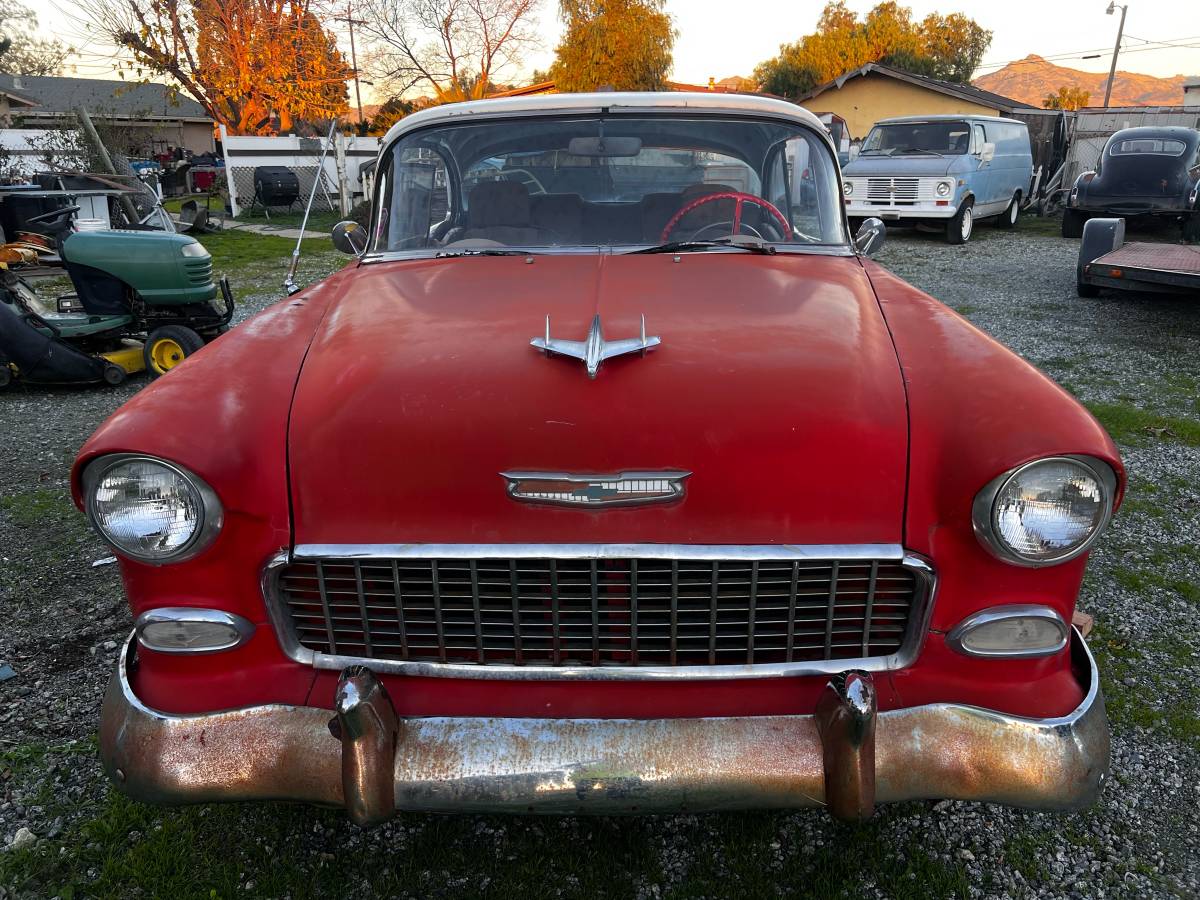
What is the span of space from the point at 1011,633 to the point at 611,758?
911 millimetres

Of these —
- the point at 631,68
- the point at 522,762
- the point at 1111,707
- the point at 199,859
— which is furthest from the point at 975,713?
the point at 631,68

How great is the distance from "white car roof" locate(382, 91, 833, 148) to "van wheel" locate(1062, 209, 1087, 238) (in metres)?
13.8

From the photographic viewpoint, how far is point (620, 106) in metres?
3.22

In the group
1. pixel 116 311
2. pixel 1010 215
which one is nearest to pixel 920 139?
pixel 1010 215

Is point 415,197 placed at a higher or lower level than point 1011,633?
higher

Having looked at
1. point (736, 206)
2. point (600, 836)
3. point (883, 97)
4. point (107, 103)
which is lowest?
point (600, 836)

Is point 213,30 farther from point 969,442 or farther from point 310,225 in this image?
point 969,442

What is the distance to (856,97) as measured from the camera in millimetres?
29078

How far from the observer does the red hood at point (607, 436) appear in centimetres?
178

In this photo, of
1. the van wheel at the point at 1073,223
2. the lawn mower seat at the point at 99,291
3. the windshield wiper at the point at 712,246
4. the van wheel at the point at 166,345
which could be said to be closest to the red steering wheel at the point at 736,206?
the windshield wiper at the point at 712,246

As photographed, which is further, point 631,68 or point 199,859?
point 631,68

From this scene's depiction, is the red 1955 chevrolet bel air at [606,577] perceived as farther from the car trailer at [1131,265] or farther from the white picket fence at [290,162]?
the white picket fence at [290,162]

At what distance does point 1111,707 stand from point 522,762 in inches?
85.8

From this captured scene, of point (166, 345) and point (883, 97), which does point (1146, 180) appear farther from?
point (883, 97)
